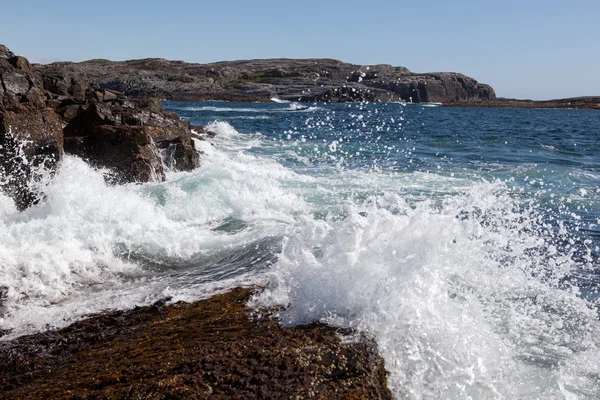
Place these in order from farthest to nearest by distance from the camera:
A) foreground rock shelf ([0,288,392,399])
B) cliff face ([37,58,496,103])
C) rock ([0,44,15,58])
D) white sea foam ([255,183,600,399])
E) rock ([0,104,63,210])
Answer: cliff face ([37,58,496,103]) → rock ([0,44,15,58]) → rock ([0,104,63,210]) → white sea foam ([255,183,600,399]) → foreground rock shelf ([0,288,392,399])

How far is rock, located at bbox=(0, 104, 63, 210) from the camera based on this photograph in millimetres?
8859

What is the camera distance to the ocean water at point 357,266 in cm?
447

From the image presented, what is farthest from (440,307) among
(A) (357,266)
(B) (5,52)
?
(B) (5,52)

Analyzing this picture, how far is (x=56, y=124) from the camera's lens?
9.88 metres

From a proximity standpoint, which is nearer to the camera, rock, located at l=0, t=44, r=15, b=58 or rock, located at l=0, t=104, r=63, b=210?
rock, located at l=0, t=104, r=63, b=210

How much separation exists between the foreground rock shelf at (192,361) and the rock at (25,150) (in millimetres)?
4961

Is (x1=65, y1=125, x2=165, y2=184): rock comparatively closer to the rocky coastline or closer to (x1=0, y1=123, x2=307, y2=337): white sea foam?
(x1=0, y1=123, x2=307, y2=337): white sea foam

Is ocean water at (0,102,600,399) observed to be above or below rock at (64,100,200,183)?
below

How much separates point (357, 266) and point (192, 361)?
204 centimetres

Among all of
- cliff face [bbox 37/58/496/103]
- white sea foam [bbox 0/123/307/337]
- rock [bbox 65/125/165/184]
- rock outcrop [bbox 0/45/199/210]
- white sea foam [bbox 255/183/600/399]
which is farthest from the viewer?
cliff face [bbox 37/58/496/103]

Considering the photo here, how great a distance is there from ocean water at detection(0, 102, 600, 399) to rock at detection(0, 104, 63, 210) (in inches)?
11.6

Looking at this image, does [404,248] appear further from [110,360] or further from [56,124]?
[56,124]

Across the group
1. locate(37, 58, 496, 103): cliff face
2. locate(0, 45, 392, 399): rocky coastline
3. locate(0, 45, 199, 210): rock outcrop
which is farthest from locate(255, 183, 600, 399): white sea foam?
locate(37, 58, 496, 103): cliff face

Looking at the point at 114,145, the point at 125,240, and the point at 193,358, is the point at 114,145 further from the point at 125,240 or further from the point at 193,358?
the point at 193,358
